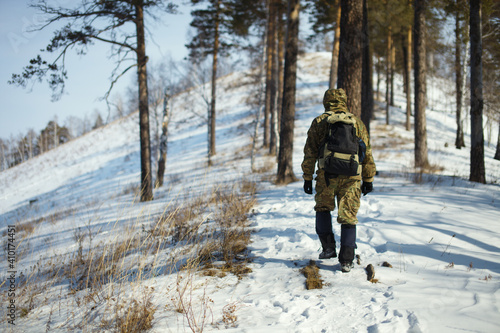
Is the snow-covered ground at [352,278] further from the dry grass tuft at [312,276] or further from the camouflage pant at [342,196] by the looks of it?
the camouflage pant at [342,196]

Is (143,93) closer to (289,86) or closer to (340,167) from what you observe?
(289,86)

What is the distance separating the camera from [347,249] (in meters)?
2.73

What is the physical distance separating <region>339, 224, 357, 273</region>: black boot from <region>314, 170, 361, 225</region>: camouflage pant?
0.08 meters

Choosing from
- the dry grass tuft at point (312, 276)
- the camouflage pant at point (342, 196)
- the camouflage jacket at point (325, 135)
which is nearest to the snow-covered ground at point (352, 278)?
the dry grass tuft at point (312, 276)

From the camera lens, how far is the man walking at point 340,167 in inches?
106

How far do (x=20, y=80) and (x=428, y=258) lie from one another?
32.5 feet

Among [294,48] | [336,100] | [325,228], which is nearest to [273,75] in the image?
[294,48]

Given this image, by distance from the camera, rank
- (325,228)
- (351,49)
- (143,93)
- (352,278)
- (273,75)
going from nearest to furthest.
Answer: (352,278) → (325,228) → (351,49) → (143,93) → (273,75)

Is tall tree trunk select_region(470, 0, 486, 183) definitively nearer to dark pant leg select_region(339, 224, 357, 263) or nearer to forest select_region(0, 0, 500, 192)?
forest select_region(0, 0, 500, 192)

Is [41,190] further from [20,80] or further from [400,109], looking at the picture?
[400,109]

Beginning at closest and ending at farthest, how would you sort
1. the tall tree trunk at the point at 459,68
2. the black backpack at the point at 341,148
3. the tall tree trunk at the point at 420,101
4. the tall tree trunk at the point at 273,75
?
the black backpack at the point at 341,148 → the tall tree trunk at the point at 420,101 → the tall tree trunk at the point at 273,75 → the tall tree trunk at the point at 459,68

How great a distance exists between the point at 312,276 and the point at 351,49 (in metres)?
4.33

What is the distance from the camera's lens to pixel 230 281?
2.68 m

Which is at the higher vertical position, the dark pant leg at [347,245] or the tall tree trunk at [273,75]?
the tall tree trunk at [273,75]
